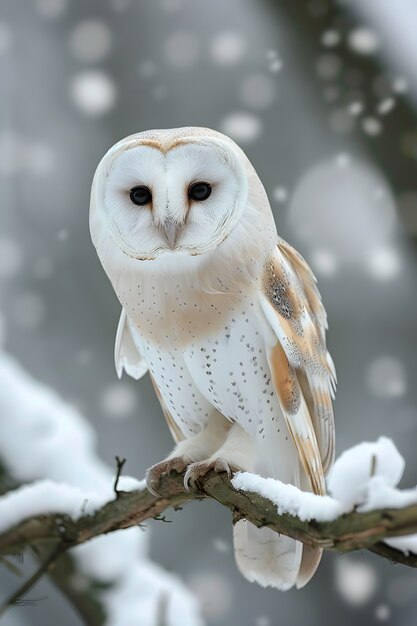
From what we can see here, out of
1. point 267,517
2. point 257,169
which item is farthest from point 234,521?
point 257,169

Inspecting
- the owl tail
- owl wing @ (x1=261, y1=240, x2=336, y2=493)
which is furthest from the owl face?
the owl tail

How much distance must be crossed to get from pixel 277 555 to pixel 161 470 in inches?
8.4

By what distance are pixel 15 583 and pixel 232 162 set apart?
3.64 ft

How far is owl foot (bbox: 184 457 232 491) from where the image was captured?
83cm


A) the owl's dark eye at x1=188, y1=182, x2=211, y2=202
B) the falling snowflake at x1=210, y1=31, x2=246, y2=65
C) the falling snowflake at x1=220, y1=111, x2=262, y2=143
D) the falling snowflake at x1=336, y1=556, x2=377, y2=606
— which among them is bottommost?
the falling snowflake at x1=336, y1=556, x2=377, y2=606

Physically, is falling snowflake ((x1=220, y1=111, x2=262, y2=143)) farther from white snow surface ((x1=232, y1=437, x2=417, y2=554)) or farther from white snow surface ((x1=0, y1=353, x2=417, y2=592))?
white snow surface ((x1=232, y1=437, x2=417, y2=554))

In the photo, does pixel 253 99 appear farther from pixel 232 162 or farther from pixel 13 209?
pixel 232 162

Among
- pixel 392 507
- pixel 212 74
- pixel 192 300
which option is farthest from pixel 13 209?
pixel 392 507

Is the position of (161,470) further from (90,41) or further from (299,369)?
(90,41)

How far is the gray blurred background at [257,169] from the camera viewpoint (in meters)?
1.66

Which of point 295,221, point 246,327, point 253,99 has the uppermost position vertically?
point 253,99

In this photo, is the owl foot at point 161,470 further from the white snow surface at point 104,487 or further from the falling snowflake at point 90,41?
the falling snowflake at point 90,41

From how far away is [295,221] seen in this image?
5.54 feet

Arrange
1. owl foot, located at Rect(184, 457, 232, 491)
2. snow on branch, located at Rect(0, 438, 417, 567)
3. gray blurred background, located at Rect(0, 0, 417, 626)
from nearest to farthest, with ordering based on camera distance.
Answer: snow on branch, located at Rect(0, 438, 417, 567) → owl foot, located at Rect(184, 457, 232, 491) → gray blurred background, located at Rect(0, 0, 417, 626)
